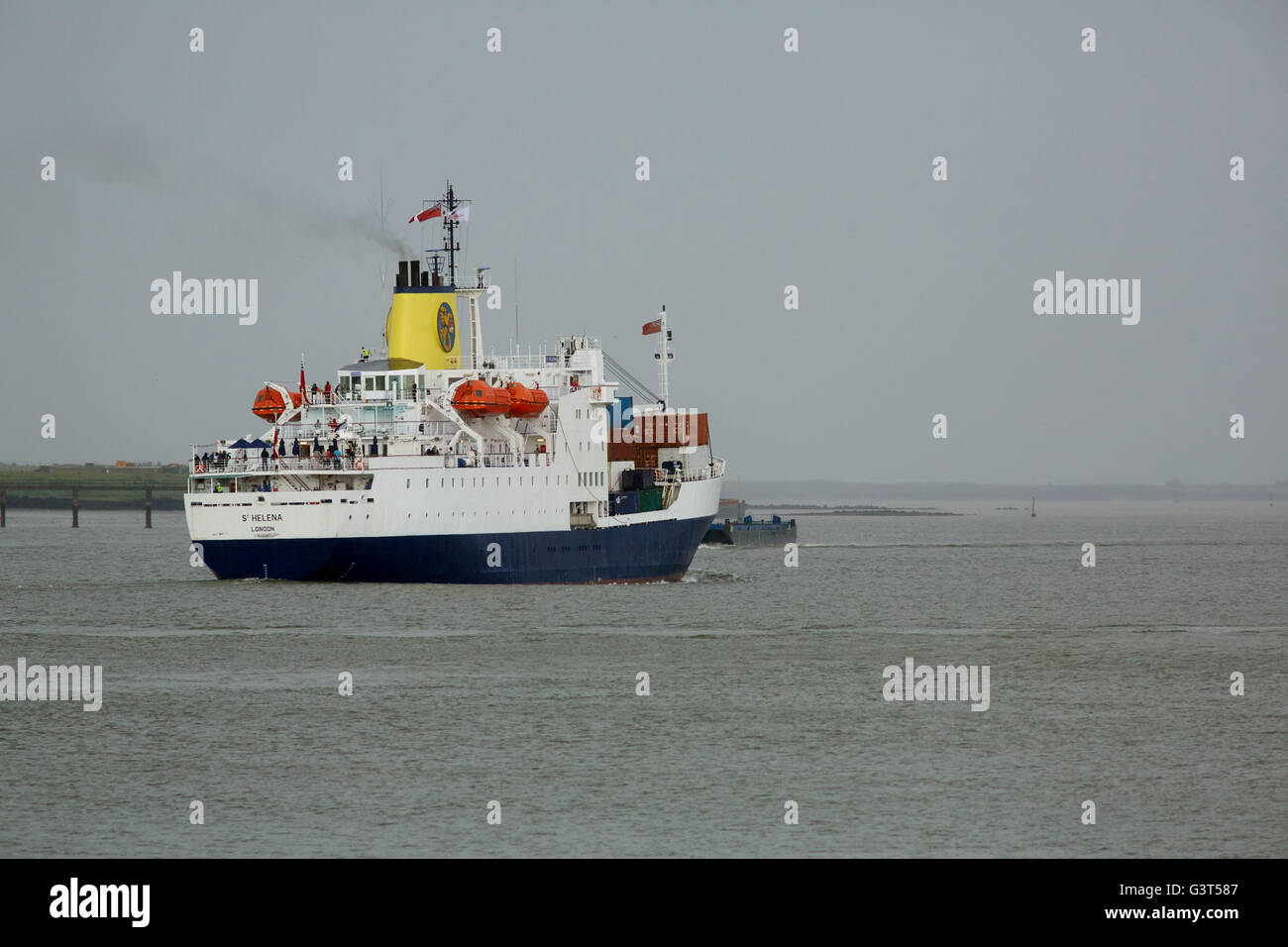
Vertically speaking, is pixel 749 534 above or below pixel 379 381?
below

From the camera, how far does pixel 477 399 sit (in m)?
59.2

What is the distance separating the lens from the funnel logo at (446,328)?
66.8 metres

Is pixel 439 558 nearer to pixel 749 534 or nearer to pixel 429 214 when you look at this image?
pixel 429 214

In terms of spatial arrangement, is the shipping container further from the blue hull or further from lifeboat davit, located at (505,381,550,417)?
lifeboat davit, located at (505,381,550,417)

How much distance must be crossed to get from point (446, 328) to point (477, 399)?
8.89 meters

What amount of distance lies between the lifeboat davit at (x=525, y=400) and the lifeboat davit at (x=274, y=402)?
7.74 m

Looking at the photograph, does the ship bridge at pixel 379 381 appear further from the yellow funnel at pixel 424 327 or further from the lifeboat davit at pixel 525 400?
the lifeboat davit at pixel 525 400

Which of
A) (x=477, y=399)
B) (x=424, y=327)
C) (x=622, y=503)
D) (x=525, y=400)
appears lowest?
(x=622, y=503)

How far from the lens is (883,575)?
85875 millimetres

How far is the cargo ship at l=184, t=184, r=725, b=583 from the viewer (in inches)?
2200

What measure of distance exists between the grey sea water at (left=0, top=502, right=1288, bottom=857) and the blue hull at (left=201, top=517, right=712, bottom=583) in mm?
836

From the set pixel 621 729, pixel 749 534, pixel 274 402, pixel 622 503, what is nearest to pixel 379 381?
pixel 274 402

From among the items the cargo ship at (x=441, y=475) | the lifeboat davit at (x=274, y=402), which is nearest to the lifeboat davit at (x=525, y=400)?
the cargo ship at (x=441, y=475)

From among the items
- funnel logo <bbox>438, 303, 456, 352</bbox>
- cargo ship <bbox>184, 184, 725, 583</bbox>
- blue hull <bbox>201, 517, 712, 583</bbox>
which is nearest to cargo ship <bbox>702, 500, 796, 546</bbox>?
cargo ship <bbox>184, 184, 725, 583</bbox>
